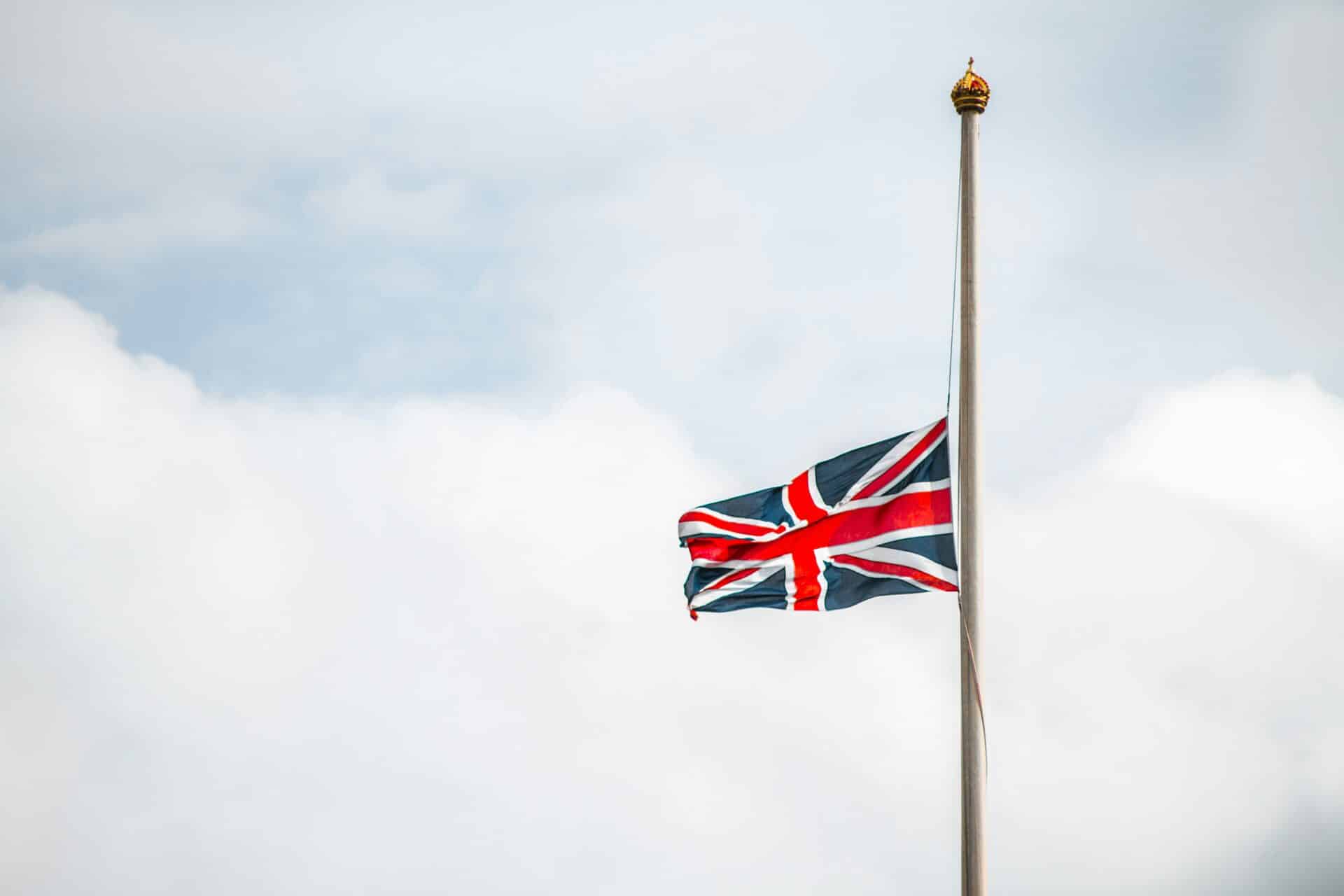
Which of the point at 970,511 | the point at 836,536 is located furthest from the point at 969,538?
the point at 836,536

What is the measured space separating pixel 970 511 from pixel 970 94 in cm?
637

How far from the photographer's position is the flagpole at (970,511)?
69.5 ft

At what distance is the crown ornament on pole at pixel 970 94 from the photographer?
2350cm

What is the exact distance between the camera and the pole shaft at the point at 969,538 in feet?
69.4

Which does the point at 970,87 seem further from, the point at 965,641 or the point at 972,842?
the point at 972,842

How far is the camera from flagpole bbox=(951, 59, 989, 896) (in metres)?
21.2

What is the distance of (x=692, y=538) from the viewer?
25.0 m

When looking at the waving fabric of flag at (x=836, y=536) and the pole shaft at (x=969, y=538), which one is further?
the waving fabric of flag at (x=836, y=536)

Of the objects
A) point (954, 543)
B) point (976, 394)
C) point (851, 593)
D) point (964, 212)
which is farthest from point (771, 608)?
point (964, 212)

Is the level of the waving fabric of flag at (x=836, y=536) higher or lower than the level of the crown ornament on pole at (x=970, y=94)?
lower

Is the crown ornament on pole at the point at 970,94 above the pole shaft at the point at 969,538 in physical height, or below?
above

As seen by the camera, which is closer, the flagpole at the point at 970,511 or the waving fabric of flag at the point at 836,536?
the flagpole at the point at 970,511

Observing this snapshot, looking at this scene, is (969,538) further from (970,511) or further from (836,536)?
(836,536)

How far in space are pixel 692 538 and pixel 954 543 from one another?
427 cm
